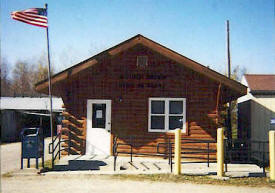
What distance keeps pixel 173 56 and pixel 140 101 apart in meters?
2.24

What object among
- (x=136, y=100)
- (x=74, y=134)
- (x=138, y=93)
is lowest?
(x=74, y=134)

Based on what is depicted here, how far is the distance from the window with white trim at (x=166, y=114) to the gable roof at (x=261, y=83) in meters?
4.65

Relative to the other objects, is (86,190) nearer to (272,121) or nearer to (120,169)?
(120,169)

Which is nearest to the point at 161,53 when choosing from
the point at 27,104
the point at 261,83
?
the point at 261,83

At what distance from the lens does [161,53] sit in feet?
34.6

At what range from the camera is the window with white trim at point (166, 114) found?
10984 mm

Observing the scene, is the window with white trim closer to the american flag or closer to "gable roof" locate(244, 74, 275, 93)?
"gable roof" locate(244, 74, 275, 93)

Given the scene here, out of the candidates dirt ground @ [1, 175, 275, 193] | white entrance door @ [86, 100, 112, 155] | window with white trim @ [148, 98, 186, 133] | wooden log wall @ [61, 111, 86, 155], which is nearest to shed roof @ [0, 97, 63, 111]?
wooden log wall @ [61, 111, 86, 155]

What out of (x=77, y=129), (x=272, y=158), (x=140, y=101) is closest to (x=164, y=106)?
(x=140, y=101)

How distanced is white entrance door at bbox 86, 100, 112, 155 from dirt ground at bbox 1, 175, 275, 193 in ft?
10.1

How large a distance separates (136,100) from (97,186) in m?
4.57

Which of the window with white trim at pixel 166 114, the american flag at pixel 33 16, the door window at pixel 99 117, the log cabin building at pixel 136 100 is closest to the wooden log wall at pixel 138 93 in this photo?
the log cabin building at pixel 136 100

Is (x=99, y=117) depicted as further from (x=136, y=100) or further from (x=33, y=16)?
(x=33, y=16)

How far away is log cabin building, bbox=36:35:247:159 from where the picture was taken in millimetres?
10883
